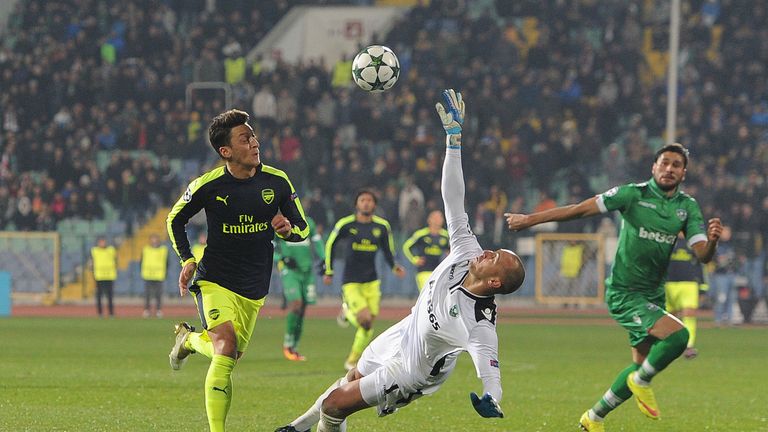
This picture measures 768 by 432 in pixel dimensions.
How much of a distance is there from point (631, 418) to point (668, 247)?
2.09 m

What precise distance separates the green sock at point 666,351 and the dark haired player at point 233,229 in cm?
317

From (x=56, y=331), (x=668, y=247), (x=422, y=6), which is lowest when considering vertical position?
(x=56, y=331)

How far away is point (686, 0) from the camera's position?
3794 cm

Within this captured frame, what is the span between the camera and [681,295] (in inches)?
744

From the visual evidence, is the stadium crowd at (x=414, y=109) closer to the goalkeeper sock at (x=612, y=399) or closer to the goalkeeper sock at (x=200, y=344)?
the goalkeeper sock at (x=612, y=399)

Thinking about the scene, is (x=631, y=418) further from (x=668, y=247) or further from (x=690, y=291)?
(x=690, y=291)

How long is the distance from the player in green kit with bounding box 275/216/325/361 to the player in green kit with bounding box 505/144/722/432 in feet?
26.0

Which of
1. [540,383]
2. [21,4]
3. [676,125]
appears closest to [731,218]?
[676,125]

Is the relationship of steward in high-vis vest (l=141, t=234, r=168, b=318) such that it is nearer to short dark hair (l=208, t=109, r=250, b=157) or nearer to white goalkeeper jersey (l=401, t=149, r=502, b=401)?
short dark hair (l=208, t=109, r=250, b=157)

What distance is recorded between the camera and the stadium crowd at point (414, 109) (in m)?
32.0

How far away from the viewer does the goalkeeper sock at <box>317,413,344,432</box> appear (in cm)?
841

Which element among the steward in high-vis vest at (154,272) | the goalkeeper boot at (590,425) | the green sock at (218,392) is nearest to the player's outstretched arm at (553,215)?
the goalkeeper boot at (590,425)

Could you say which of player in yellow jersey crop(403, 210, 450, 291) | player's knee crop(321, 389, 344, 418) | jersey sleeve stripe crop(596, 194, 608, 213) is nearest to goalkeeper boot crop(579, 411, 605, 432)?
jersey sleeve stripe crop(596, 194, 608, 213)

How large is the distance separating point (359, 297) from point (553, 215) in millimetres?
7866
